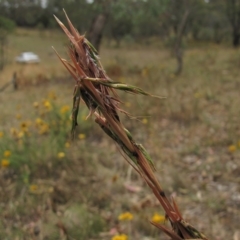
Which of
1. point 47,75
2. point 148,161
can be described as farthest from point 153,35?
point 148,161

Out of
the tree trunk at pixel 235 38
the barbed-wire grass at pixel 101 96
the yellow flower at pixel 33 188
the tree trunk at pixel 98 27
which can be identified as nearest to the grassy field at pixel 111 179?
the yellow flower at pixel 33 188

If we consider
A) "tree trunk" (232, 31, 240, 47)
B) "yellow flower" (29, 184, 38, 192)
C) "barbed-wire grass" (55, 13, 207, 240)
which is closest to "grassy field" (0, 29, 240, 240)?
"yellow flower" (29, 184, 38, 192)

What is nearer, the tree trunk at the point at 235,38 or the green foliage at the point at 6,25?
the green foliage at the point at 6,25

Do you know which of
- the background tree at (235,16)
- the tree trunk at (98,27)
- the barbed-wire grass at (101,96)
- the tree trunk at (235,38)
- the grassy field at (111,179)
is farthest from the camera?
the tree trunk at (235,38)

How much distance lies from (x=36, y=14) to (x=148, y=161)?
3036 centimetres

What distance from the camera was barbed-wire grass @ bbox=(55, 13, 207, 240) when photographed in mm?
271

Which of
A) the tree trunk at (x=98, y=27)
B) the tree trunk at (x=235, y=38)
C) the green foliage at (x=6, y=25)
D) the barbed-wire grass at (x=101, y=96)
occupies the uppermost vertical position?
the barbed-wire grass at (x=101, y=96)

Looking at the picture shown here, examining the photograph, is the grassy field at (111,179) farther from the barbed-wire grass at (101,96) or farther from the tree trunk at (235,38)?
the tree trunk at (235,38)

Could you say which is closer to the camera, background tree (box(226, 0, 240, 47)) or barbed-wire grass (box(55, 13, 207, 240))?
barbed-wire grass (box(55, 13, 207, 240))

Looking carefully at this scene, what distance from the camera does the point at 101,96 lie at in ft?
0.91

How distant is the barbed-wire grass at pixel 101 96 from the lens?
27cm

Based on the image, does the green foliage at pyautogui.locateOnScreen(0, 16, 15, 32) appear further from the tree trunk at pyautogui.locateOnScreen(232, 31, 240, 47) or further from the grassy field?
the grassy field

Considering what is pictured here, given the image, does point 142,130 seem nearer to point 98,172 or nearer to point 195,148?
point 195,148

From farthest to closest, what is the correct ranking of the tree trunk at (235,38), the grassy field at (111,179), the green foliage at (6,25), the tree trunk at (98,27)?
the tree trunk at (235,38)
the green foliage at (6,25)
the tree trunk at (98,27)
the grassy field at (111,179)
